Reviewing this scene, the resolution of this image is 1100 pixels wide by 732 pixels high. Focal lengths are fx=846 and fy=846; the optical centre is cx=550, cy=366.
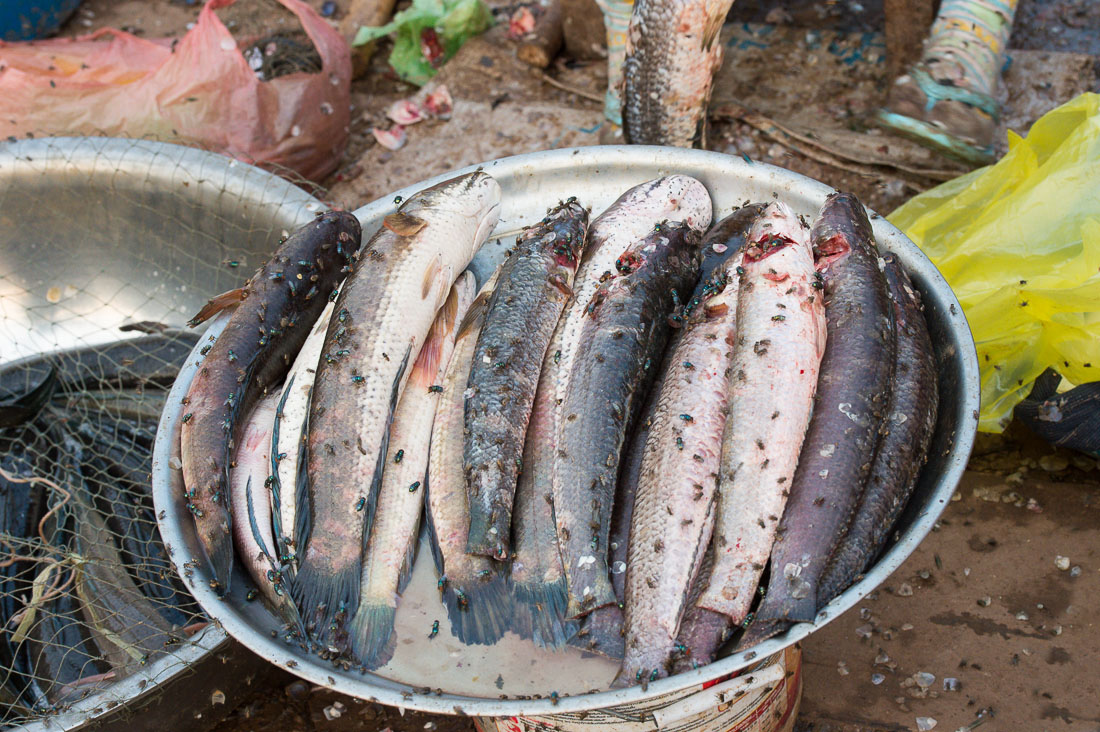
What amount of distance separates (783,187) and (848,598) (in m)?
1.43

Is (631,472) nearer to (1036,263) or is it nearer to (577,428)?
(577,428)

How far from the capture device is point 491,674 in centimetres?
199

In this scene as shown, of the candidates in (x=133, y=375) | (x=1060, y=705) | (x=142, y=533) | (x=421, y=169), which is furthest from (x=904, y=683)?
(x=421, y=169)

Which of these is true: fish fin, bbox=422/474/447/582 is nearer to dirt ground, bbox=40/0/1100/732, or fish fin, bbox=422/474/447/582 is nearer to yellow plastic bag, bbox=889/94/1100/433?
dirt ground, bbox=40/0/1100/732

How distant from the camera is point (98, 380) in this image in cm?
379

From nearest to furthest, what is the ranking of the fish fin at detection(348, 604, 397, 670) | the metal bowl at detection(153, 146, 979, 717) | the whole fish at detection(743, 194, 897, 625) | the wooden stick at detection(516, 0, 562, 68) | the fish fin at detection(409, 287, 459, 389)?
the metal bowl at detection(153, 146, 979, 717), the whole fish at detection(743, 194, 897, 625), the fish fin at detection(348, 604, 397, 670), the fish fin at detection(409, 287, 459, 389), the wooden stick at detection(516, 0, 562, 68)

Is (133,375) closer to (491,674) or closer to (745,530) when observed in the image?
(491,674)

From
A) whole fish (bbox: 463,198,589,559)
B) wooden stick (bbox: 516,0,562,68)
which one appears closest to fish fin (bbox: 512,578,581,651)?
whole fish (bbox: 463,198,589,559)

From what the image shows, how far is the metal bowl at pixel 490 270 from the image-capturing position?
5.87 feet

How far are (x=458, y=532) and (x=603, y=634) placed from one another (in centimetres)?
46

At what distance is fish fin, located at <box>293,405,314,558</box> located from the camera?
85.7 inches

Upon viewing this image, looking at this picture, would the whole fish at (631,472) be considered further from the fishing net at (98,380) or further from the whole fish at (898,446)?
the fishing net at (98,380)

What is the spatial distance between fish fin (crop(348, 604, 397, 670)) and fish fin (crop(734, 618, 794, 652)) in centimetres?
82

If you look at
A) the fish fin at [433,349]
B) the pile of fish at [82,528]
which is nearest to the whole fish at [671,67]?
the fish fin at [433,349]
